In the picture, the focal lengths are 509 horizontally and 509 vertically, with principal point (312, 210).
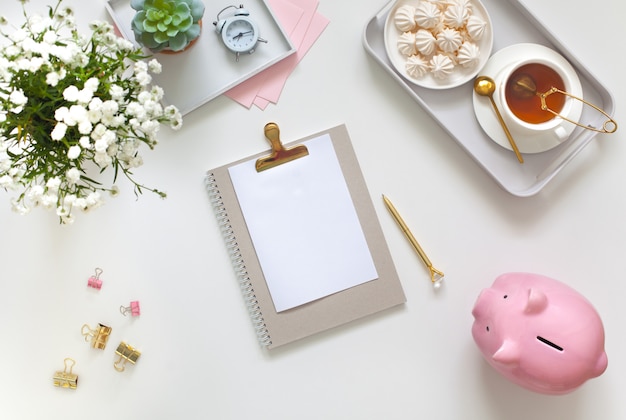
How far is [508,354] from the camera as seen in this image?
76 centimetres

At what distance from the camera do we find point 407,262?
914 millimetres

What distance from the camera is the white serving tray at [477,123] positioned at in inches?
34.7

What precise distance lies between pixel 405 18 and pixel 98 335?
2.50ft

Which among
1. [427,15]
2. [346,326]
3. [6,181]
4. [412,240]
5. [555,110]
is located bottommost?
[346,326]

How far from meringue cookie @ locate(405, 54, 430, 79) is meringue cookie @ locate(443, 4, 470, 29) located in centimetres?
Answer: 7

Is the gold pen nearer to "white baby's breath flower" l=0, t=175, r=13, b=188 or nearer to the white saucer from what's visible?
the white saucer

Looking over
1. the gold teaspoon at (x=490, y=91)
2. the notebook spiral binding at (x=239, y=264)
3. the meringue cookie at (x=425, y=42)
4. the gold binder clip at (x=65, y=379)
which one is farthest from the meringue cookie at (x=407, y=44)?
the gold binder clip at (x=65, y=379)

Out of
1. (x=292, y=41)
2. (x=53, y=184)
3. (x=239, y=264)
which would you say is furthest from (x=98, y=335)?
(x=292, y=41)

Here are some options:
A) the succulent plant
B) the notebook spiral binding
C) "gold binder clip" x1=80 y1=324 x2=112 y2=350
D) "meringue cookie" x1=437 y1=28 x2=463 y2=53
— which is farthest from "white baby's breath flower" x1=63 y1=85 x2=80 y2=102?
"meringue cookie" x1=437 y1=28 x2=463 y2=53

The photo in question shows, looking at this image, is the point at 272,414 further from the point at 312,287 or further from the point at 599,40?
the point at 599,40

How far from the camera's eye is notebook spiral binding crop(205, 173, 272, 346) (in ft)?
2.95

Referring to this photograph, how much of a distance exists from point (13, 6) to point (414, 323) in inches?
35.2

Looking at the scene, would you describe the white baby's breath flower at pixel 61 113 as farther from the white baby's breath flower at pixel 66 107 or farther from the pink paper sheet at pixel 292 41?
the pink paper sheet at pixel 292 41

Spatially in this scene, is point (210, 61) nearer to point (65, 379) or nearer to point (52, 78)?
point (52, 78)
